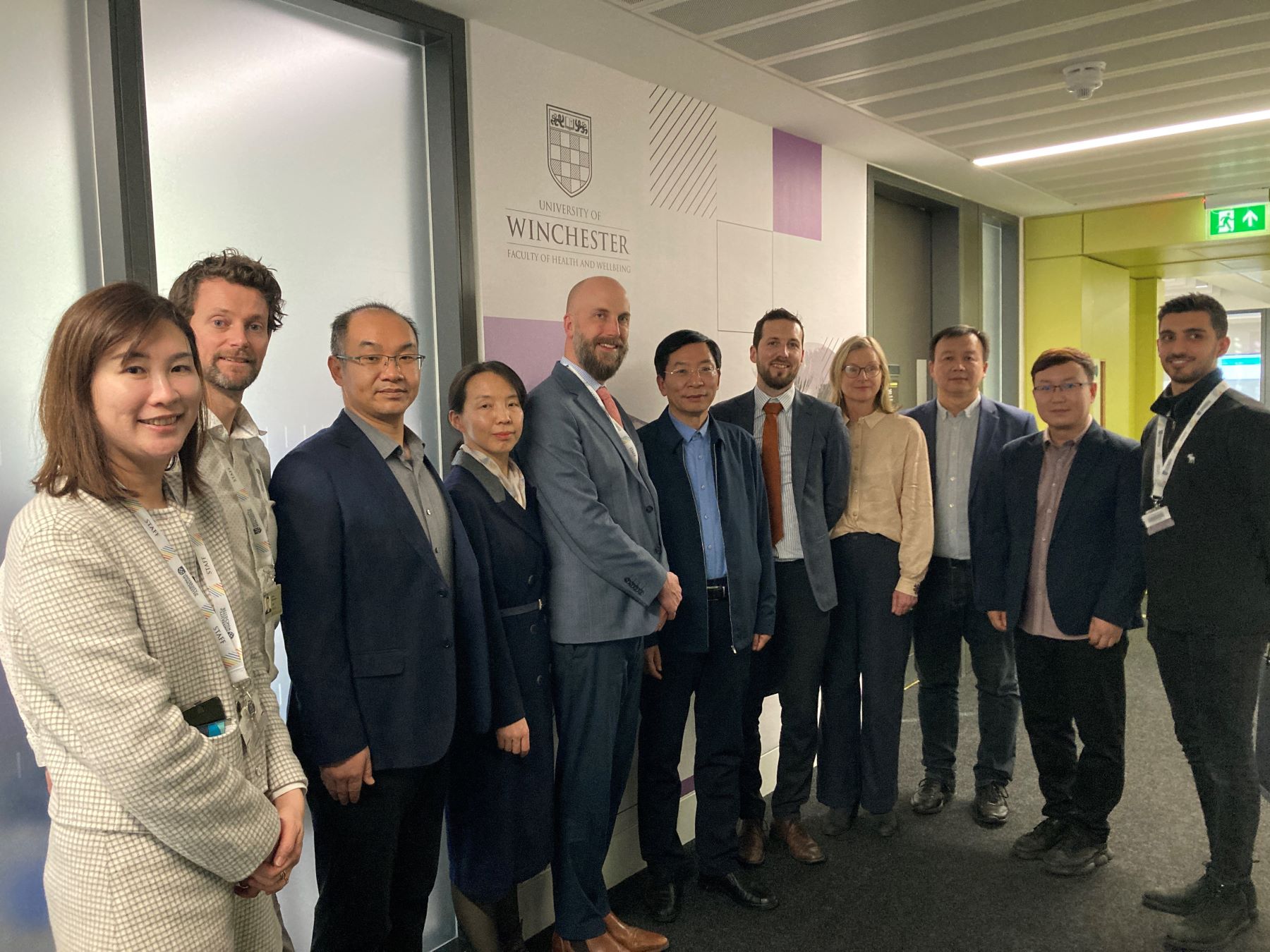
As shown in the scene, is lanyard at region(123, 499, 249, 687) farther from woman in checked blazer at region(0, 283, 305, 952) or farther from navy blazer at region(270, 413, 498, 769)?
navy blazer at region(270, 413, 498, 769)

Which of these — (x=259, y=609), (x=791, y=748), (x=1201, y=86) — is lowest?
(x=791, y=748)

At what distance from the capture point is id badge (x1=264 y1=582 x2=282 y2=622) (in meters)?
1.84

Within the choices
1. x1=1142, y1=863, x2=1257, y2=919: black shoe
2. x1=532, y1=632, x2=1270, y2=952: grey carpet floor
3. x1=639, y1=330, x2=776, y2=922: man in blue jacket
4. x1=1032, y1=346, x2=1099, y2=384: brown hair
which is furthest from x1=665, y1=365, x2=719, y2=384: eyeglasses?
x1=1142, y1=863, x2=1257, y2=919: black shoe

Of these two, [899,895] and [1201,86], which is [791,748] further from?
[1201,86]

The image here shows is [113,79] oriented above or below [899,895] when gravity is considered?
above

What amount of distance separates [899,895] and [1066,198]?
4.78 meters

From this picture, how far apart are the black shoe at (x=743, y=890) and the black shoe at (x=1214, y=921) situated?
1.23m

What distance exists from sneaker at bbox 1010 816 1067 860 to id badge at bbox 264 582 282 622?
2.86 m

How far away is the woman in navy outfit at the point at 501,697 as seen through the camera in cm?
242

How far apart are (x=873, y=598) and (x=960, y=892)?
1044 mm

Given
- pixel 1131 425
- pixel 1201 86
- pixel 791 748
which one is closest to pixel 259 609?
pixel 791 748

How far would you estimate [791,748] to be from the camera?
3420 millimetres

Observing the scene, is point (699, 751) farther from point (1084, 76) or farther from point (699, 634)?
point (1084, 76)

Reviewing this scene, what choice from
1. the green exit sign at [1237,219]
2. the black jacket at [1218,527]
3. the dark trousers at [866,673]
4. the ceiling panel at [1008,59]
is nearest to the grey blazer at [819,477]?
the dark trousers at [866,673]
